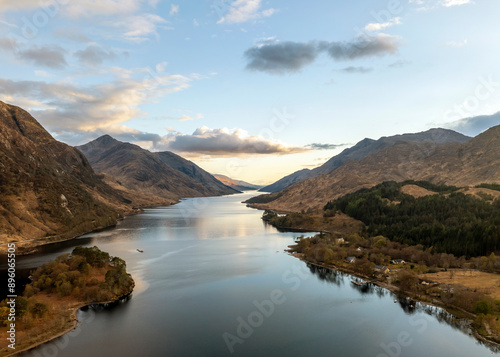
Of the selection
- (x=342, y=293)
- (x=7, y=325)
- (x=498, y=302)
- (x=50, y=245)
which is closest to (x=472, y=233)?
(x=498, y=302)

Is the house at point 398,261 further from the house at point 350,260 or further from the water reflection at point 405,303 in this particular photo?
the water reflection at point 405,303

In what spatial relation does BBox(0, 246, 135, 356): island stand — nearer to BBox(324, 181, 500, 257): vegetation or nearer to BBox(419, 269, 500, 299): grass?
BBox(419, 269, 500, 299): grass

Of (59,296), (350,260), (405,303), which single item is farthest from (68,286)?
(350,260)

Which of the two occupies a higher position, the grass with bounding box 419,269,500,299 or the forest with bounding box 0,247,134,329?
the forest with bounding box 0,247,134,329

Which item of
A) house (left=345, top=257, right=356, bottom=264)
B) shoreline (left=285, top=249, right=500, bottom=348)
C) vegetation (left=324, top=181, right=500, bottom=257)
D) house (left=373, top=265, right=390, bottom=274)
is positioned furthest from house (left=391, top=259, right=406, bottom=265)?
shoreline (left=285, top=249, right=500, bottom=348)

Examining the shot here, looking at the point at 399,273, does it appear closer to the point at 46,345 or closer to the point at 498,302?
the point at 498,302

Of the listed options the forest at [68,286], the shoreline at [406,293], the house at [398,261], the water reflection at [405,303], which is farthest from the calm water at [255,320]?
the house at [398,261]
